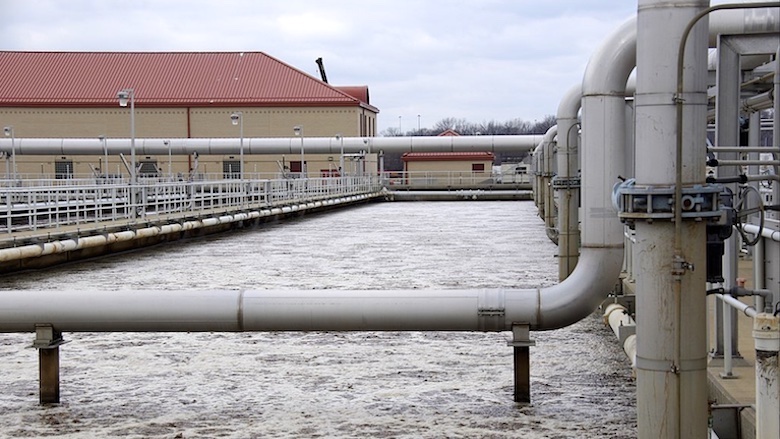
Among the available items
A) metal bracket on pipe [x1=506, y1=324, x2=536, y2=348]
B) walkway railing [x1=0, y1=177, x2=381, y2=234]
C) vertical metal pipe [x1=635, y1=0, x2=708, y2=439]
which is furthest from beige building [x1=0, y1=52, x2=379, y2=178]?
vertical metal pipe [x1=635, y1=0, x2=708, y2=439]

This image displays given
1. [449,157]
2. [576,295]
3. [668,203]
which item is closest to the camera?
[668,203]

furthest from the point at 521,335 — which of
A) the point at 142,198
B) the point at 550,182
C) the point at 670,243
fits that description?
the point at 142,198

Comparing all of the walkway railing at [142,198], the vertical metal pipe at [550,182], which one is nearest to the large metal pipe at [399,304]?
the walkway railing at [142,198]

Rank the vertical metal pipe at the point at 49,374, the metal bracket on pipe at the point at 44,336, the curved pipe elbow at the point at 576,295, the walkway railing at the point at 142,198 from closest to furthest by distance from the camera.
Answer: the curved pipe elbow at the point at 576,295 < the metal bracket on pipe at the point at 44,336 < the vertical metal pipe at the point at 49,374 < the walkway railing at the point at 142,198

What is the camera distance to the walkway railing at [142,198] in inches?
761

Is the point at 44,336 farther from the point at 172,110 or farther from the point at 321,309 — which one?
the point at 172,110

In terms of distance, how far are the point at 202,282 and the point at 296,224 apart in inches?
647

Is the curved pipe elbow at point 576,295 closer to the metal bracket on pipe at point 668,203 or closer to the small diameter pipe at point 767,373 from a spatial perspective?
the metal bracket on pipe at point 668,203

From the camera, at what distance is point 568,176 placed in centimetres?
1266

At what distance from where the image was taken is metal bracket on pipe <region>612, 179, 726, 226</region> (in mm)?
4664

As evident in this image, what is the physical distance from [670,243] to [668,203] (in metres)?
0.18

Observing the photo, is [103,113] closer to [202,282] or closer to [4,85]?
[4,85]

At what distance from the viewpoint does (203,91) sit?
194 feet

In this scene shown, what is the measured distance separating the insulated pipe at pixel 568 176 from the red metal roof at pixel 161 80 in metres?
46.0
